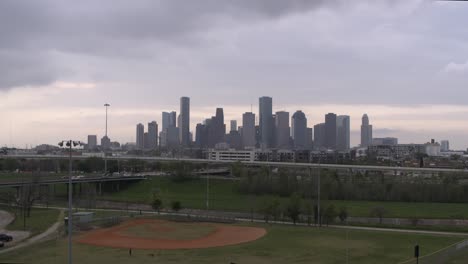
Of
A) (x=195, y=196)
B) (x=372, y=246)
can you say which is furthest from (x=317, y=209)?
(x=195, y=196)

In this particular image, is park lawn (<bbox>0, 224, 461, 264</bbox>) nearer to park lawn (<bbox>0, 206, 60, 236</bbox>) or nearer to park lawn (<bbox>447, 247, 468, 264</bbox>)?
park lawn (<bbox>447, 247, 468, 264</bbox>)

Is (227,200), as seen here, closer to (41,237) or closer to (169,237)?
→ (169,237)

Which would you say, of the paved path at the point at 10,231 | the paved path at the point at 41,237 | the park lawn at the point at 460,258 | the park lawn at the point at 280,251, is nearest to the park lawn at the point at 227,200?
the park lawn at the point at 280,251

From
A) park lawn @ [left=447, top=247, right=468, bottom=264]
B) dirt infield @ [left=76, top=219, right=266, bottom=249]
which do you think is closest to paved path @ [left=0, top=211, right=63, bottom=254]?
dirt infield @ [left=76, top=219, right=266, bottom=249]

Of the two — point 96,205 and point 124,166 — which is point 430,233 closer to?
point 96,205

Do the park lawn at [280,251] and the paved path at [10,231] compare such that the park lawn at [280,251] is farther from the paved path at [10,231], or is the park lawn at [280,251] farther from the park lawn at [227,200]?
the park lawn at [227,200]

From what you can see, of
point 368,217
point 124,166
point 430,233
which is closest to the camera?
point 430,233

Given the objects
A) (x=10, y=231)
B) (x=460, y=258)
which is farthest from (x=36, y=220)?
(x=460, y=258)
